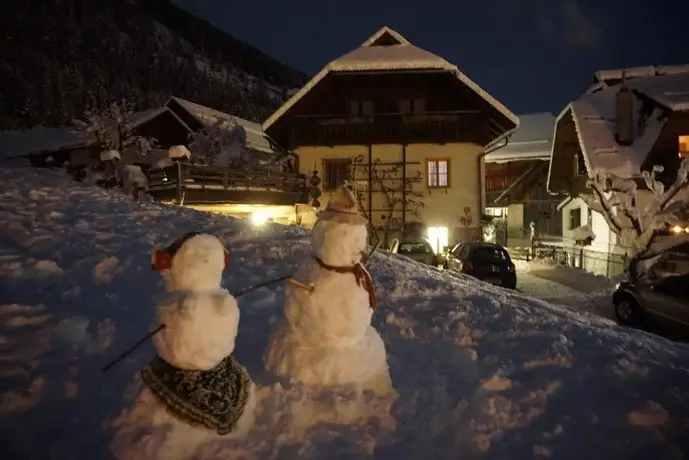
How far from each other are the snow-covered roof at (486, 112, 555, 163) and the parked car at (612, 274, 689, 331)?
33.0 m

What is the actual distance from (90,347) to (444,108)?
22.5m

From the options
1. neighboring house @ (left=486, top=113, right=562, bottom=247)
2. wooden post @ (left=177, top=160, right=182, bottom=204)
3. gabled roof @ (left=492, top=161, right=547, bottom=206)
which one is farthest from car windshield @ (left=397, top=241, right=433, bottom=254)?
gabled roof @ (left=492, top=161, right=547, bottom=206)

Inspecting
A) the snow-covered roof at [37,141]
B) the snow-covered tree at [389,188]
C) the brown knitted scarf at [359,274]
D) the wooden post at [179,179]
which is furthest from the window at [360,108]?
the brown knitted scarf at [359,274]

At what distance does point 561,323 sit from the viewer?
8438 mm

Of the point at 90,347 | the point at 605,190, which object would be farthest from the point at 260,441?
the point at 605,190

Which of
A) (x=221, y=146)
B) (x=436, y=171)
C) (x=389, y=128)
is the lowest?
(x=436, y=171)

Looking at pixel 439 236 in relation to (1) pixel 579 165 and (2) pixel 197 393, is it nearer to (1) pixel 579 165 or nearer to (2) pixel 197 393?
(1) pixel 579 165

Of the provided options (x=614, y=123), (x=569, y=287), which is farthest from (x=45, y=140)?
(x=569, y=287)

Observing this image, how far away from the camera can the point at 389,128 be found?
26.7 metres

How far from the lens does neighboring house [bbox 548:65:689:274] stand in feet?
82.0

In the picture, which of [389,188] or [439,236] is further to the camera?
[439,236]

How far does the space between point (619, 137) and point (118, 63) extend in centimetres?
8748

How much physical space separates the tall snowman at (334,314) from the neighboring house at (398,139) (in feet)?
68.0

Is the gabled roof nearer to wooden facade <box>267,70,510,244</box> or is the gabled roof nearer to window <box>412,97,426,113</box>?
wooden facade <box>267,70,510,244</box>
